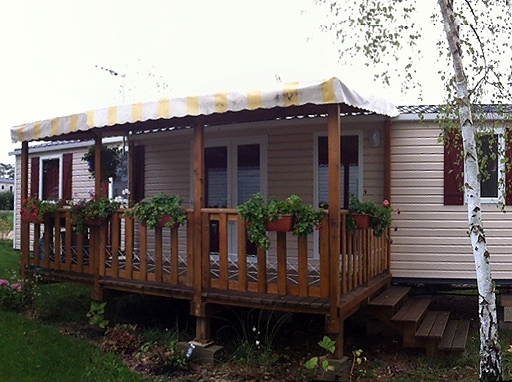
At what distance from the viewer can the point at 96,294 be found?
6203 millimetres

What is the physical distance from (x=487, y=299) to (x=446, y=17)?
2.27 meters

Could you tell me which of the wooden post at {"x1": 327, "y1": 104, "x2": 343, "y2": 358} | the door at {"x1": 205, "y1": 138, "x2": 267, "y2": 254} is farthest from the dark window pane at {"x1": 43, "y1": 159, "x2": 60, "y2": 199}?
the wooden post at {"x1": 327, "y1": 104, "x2": 343, "y2": 358}

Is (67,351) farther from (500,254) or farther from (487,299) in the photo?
(500,254)

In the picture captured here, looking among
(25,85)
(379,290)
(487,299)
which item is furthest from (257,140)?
(25,85)

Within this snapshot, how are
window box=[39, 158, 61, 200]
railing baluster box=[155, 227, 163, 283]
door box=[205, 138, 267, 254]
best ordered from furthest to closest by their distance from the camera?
window box=[39, 158, 61, 200] → door box=[205, 138, 267, 254] → railing baluster box=[155, 227, 163, 283]

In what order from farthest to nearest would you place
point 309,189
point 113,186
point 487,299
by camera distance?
point 113,186 < point 309,189 < point 487,299

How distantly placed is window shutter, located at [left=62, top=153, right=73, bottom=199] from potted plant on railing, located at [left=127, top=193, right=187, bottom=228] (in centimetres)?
606

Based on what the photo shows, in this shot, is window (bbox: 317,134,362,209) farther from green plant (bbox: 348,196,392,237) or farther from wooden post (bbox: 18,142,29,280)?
wooden post (bbox: 18,142,29,280)

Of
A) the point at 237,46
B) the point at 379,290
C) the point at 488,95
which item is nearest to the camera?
the point at 488,95

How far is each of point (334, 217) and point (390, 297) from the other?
184 centimetres

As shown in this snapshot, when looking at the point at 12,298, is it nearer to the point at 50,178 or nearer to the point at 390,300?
the point at 390,300

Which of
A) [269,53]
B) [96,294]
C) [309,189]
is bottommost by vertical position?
[96,294]

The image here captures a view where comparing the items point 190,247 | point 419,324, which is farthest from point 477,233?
point 190,247

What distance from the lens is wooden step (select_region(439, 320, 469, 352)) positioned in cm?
505
